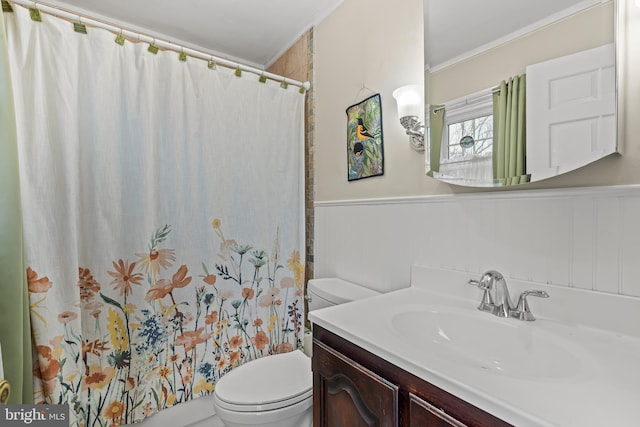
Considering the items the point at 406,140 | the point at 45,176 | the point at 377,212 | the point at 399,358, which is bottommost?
the point at 399,358

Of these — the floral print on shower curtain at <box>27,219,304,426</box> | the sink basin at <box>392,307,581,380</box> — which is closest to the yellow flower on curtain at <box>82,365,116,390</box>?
the floral print on shower curtain at <box>27,219,304,426</box>

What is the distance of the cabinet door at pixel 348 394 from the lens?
0.72m

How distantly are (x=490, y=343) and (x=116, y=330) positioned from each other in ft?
4.99

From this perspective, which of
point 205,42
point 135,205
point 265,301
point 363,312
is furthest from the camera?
point 205,42

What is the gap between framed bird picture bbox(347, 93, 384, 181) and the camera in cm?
144

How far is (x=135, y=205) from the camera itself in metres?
1.42

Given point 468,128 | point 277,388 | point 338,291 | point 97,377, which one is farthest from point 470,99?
point 97,377

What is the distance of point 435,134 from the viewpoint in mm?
1168

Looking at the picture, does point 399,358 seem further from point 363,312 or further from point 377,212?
point 377,212

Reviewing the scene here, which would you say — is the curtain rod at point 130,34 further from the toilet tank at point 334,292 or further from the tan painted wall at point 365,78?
the toilet tank at point 334,292

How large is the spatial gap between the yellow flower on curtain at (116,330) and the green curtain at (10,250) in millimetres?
335

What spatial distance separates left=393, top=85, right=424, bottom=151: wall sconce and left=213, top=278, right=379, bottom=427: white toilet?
71cm

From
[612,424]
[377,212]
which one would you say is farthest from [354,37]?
[612,424]

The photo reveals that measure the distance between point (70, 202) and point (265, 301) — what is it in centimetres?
106
